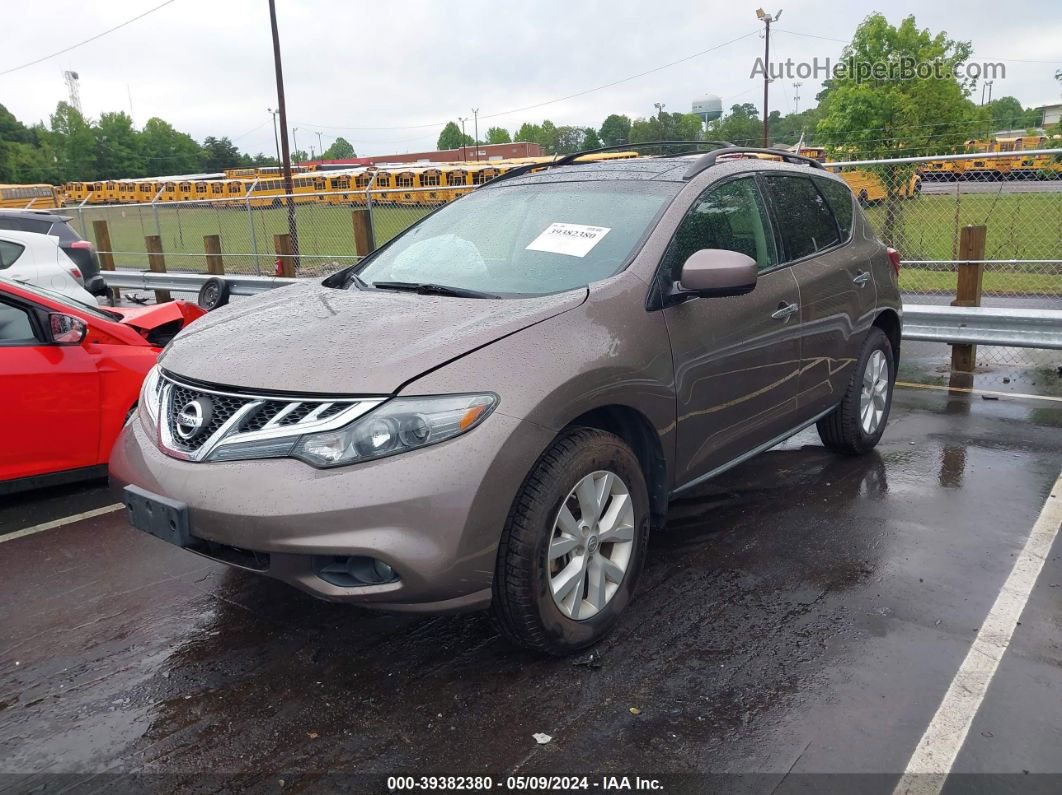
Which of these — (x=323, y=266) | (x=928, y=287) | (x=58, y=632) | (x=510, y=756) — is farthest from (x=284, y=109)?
(x=510, y=756)

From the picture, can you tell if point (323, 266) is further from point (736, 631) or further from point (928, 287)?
point (736, 631)

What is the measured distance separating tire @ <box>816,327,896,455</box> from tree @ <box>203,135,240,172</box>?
119611 millimetres

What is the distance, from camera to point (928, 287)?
37.9ft

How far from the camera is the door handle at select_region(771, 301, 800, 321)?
409cm

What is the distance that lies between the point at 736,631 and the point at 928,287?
968 centimetres

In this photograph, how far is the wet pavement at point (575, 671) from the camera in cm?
260

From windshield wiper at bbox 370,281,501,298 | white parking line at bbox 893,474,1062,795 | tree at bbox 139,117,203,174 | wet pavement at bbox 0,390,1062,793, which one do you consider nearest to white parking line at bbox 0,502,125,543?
wet pavement at bbox 0,390,1062,793

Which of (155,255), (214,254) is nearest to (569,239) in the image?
(214,254)

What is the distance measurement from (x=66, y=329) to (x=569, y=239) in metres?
3.08

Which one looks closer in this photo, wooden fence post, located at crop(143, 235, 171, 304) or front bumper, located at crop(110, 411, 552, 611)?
front bumper, located at crop(110, 411, 552, 611)

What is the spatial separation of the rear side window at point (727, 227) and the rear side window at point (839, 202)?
3.06 feet

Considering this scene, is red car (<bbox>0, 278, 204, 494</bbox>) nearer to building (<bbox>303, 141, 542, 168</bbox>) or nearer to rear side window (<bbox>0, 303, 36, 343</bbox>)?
rear side window (<bbox>0, 303, 36, 343</bbox>)

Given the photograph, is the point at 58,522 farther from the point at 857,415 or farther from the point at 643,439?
the point at 857,415

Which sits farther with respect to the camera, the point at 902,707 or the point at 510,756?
the point at 902,707
